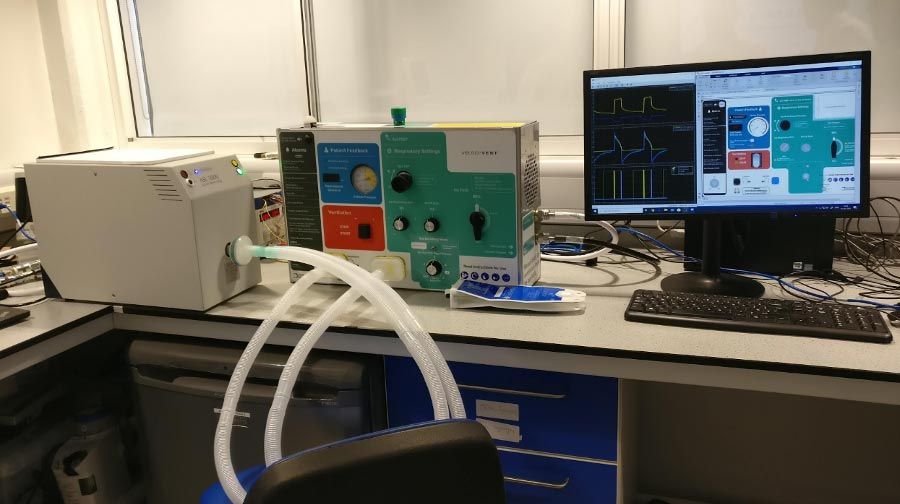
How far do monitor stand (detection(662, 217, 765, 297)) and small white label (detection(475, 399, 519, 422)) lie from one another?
1.62 ft

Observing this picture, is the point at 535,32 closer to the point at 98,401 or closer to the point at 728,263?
the point at 728,263

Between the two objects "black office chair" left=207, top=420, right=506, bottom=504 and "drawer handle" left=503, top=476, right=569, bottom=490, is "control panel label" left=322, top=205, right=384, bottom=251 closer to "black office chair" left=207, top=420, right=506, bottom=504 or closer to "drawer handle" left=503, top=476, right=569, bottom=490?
"drawer handle" left=503, top=476, right=569, bottom=490

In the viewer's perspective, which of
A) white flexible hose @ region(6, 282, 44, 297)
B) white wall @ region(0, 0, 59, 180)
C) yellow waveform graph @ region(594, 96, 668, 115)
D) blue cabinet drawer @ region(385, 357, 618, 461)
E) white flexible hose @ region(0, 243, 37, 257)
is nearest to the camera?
blue cabinet drawer @ region(385, 357, 618, 461)

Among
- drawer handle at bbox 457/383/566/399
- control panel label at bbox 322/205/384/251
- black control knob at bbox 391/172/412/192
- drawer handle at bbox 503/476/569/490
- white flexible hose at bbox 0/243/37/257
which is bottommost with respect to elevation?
drawer handle at bbox 503/476/569/490

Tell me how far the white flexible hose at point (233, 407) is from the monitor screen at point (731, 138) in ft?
2.53

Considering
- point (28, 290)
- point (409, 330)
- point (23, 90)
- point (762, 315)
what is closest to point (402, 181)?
point (409, 330)

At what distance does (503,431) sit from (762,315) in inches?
Answer: 23.6

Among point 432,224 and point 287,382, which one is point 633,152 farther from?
point 287,382

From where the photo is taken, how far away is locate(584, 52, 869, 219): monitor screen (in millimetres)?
1550

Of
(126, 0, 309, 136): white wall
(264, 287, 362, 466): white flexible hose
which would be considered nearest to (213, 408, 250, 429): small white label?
(264, 287, 362, 466): white flexible hose

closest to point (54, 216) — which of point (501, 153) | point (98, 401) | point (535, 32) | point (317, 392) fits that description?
point (98, 401)

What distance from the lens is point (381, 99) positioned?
272cm

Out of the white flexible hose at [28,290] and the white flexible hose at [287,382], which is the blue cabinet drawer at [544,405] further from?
the white flexible hose at [28,290]

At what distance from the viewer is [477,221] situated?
5.53 ft
